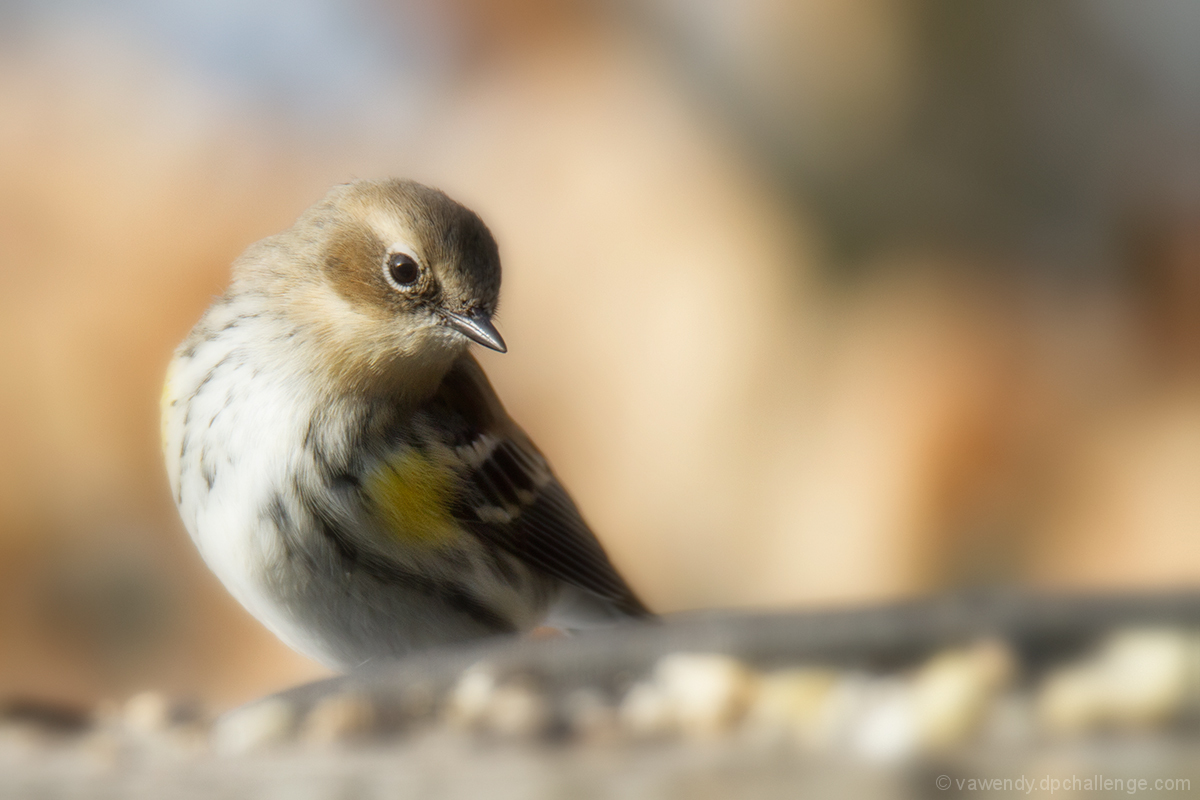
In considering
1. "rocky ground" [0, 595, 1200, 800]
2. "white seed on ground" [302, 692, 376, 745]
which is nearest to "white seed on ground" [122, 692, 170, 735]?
"rocky ground" [0, 595, 1200, 800]

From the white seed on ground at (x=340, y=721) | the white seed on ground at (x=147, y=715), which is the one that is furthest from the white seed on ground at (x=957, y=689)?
the white seed on ground at (x=147, y=715)

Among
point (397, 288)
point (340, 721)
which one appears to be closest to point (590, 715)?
point (340, 721)

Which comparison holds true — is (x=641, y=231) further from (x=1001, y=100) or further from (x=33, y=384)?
(x=33, y=384)

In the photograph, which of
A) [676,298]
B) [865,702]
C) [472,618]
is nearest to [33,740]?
[865,702]

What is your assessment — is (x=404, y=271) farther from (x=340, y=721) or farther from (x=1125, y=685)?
(x=1125, y=685)

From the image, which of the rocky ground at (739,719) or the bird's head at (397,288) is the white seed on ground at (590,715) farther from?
the bird's head at (397,288)

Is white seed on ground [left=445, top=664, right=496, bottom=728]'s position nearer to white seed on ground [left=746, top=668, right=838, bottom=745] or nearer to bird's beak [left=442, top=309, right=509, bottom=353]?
white seed on ground [left=746, top=668, right=838, bottom=745]

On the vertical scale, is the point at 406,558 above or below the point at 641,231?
below
